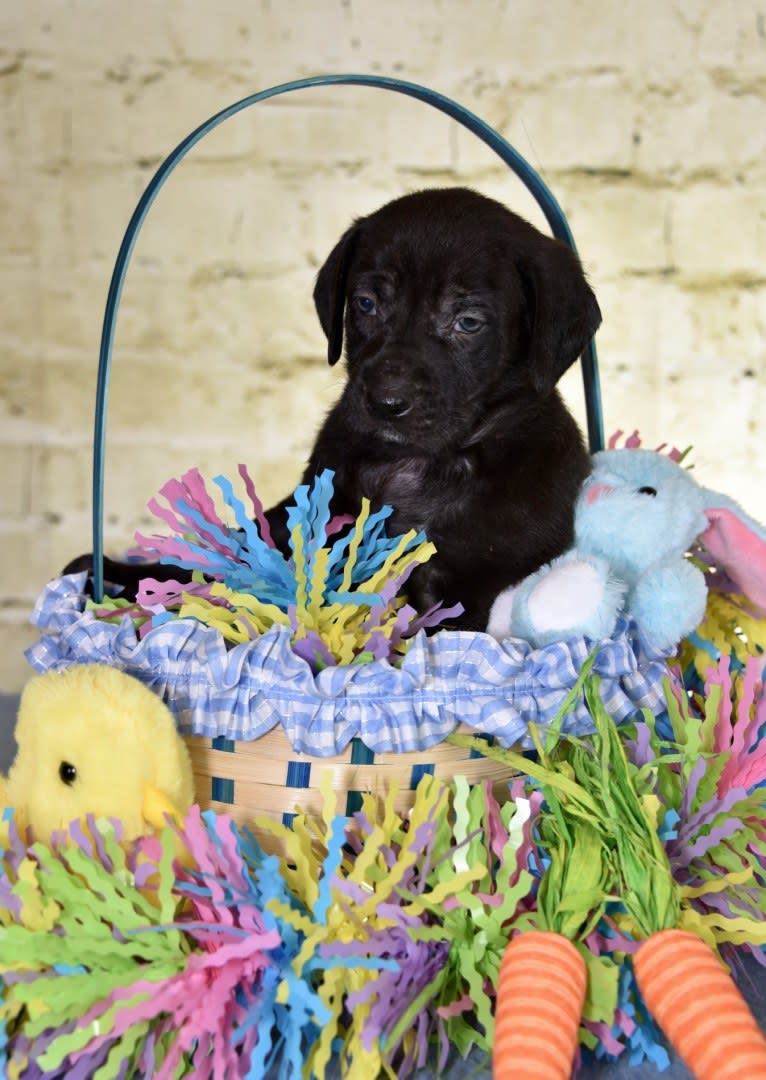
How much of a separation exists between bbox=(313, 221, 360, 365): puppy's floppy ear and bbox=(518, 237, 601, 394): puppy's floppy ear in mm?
234

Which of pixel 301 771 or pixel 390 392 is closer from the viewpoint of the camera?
pixel 301 771

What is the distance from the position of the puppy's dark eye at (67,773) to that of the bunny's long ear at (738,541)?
725 millimetres

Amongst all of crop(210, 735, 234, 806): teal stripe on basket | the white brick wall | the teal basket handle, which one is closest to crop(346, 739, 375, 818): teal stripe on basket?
crop(210, 735, 234, 806): teal stripe on basket

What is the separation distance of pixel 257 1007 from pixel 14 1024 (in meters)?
0.19

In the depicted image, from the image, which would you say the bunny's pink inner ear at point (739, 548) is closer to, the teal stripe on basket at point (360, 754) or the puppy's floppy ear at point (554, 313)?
the puppy's floppy ear at point (554, 313)

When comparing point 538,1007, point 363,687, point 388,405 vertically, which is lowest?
point 538,1007

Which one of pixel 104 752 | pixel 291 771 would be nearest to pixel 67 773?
pixel 104 752

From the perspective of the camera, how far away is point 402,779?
1025 millimetres

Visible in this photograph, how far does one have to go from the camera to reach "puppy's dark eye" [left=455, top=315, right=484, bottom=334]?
137cm

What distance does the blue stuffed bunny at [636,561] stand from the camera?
1.10 m

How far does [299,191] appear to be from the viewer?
288 centimetres

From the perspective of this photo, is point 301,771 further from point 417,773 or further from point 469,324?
point 469,324

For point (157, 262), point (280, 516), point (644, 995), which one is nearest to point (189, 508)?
point (280, 516)

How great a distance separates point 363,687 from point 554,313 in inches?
22.3
